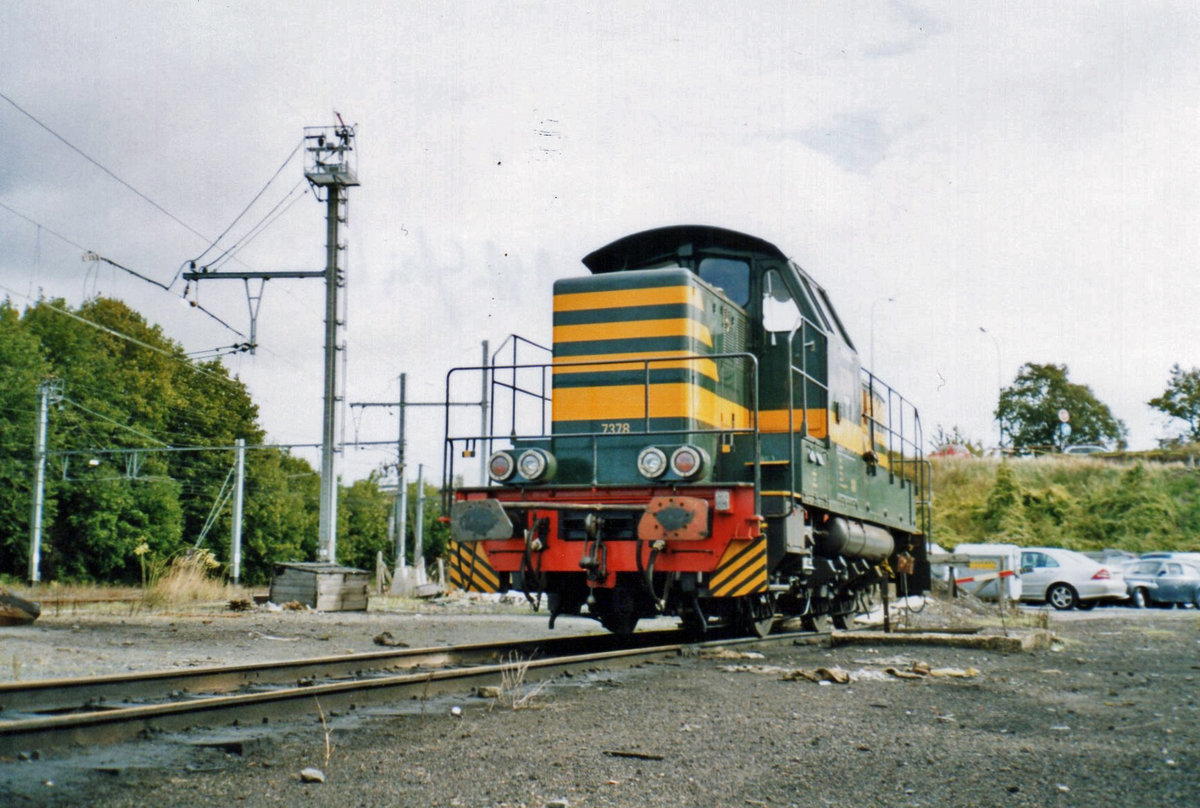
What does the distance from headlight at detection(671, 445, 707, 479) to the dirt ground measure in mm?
1438

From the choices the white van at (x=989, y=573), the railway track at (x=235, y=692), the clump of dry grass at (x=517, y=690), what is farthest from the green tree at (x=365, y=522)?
the clump of dry grass at (x=517, y=690)

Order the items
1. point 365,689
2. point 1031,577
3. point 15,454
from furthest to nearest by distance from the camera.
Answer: point 15,454 → point 1031,577 → point 365,689

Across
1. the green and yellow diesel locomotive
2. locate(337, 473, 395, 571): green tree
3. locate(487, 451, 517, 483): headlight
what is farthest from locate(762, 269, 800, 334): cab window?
locate(337, 473, 395, 571): green tree

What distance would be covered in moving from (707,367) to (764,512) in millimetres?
1559

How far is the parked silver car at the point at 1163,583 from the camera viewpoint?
21.6 metres

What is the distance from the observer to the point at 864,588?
1381 centimetres

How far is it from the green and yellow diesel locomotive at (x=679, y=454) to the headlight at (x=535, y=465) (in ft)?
0.04

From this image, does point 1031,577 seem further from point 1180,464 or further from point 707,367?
point 1180,464

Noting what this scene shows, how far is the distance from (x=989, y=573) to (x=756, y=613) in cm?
1189

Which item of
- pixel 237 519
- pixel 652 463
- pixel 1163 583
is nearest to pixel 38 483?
pixel 237 519

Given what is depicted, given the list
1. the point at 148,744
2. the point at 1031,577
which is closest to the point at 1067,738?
the point at 148,744

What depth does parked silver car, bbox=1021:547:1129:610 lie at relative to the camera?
67.1 feet

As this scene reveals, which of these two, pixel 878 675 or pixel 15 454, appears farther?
pixel 15 454

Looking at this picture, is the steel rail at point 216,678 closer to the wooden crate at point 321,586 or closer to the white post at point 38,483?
the wooden crate at point 321,586
